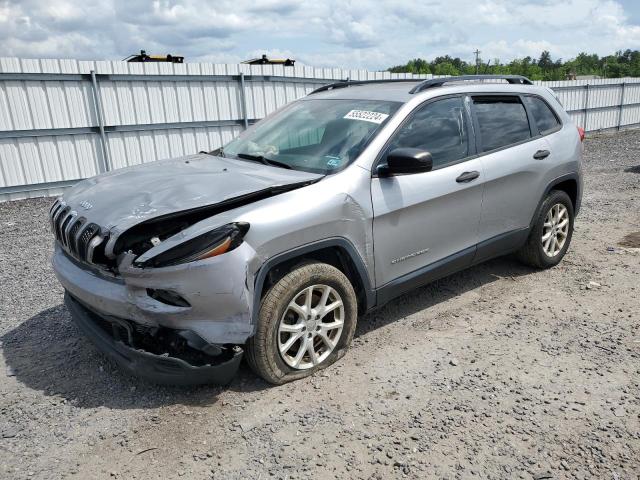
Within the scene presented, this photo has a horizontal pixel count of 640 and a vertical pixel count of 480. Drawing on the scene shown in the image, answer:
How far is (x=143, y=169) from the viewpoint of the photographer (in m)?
3.92

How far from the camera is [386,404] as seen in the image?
3.12 m

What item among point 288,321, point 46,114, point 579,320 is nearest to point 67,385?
point 288,321

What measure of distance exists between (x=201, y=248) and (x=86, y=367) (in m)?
1.46

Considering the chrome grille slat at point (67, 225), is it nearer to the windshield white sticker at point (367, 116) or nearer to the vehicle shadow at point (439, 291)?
the windshield white sticker at point (367, 116)

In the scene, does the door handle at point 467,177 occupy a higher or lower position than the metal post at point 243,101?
lower

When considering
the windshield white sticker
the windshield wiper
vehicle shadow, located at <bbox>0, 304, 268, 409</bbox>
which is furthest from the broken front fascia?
the windshield white sticker

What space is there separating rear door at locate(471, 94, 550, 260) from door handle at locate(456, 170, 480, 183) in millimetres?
140

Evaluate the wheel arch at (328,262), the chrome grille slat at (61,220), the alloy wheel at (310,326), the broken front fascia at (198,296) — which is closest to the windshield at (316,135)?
the wheel arch at (328,262)

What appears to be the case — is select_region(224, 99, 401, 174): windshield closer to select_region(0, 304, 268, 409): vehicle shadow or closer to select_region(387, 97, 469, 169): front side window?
select_region(387, 97, 469, 169): front side window

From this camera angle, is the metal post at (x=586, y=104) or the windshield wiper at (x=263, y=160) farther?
the metal post at (x=586, y=104)

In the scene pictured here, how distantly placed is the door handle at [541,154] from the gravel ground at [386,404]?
1.25 meters

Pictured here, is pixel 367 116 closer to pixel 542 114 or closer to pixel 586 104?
pixel 542 114

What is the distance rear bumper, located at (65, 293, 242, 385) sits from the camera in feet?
9.42

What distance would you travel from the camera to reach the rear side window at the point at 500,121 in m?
4.38
